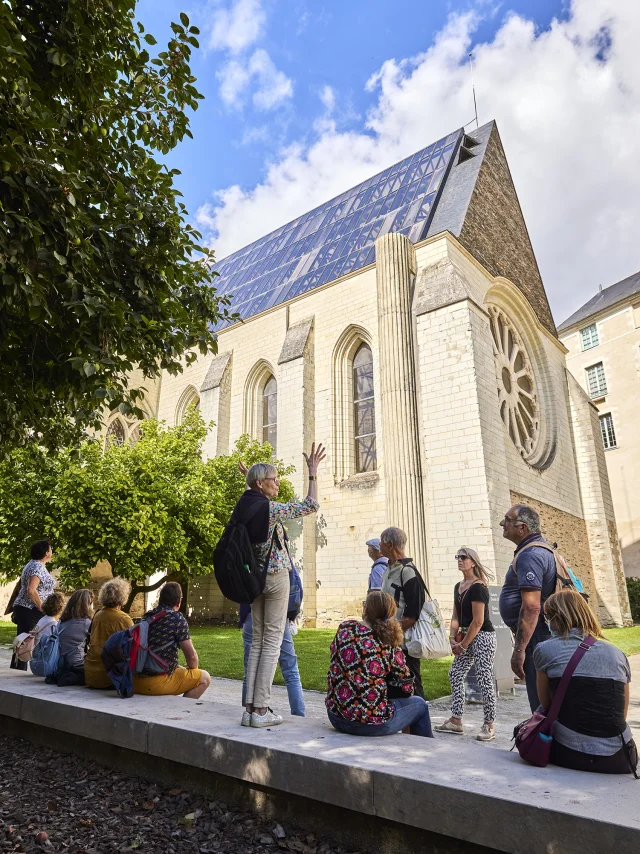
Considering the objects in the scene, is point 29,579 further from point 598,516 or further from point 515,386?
point 598,516

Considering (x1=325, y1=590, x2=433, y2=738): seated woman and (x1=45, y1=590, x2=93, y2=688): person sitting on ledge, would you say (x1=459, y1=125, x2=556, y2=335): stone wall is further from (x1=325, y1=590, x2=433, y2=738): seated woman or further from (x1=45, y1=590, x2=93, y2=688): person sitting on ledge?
(x1=325, y1=590, x2=433, y2=738): seated woman

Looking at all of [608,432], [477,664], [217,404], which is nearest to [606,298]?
[608,432]

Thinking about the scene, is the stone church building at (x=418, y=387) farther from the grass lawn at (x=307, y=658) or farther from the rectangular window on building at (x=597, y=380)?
the rectangular window on building at (x=597, y=380)

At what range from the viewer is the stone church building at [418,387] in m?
14.5

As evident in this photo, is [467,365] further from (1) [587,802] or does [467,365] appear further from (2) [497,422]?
(1) [587,802]

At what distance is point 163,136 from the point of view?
19.2 feet

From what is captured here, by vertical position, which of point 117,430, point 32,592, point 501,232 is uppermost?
point 501,232

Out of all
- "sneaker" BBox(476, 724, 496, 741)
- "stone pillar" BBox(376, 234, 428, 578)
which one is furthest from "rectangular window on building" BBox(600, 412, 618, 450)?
"sneaker" BBox(476, 724, 496, 741)

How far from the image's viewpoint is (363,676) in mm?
3355

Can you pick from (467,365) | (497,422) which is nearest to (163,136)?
(467,365)

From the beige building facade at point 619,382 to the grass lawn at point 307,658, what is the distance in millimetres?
13192

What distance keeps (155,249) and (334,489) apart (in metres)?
12.2

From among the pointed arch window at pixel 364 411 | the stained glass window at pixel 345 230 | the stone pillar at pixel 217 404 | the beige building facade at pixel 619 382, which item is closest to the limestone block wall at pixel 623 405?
the beige building facade at pixel 619 382

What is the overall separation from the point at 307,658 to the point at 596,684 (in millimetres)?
7493
